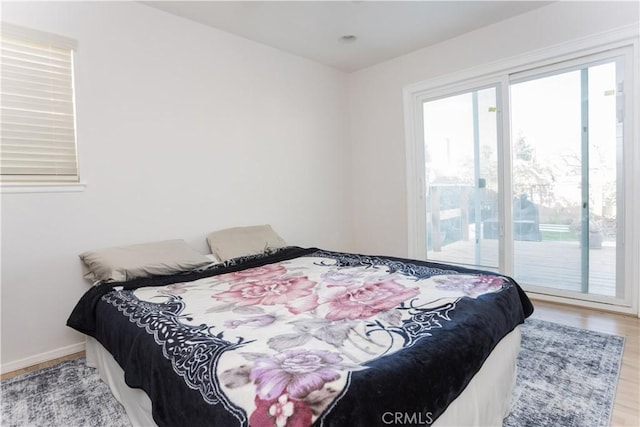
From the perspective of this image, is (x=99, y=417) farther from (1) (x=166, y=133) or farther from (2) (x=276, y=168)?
(2) (x=276, y=168)

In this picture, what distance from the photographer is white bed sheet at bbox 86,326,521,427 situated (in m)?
1.26

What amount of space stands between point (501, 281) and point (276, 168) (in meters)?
2.50

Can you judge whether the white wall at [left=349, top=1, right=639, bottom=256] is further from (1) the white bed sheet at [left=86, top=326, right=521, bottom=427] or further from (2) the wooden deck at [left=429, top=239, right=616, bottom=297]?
(1) the white bed sheet at [left=86, top=326, right=521, bottom=427]

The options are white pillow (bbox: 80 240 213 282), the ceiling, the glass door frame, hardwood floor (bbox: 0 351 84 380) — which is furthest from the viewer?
the ceiling

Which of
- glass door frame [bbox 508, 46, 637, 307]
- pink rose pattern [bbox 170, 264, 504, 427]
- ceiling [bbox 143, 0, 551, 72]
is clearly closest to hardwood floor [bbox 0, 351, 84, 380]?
pink rose pattern [bbox 170, 264, 504, 427]

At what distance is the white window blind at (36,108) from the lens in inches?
87.0

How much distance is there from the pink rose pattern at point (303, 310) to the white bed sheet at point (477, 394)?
321 millimetres

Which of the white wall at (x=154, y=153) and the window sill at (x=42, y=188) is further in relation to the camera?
the white wall at (x=154, y=153)

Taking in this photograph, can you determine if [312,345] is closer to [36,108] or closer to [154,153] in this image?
[154,153]

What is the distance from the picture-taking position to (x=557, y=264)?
3.23 m

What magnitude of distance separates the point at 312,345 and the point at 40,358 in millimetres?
2221

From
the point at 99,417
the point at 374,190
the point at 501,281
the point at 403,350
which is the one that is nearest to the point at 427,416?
the point at 403,350

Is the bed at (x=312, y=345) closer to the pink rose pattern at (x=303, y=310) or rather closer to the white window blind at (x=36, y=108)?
the pink rose pattern at (x=303, y=310)

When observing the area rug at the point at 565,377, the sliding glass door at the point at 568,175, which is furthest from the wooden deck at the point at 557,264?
the area rug at the point at 565,377
